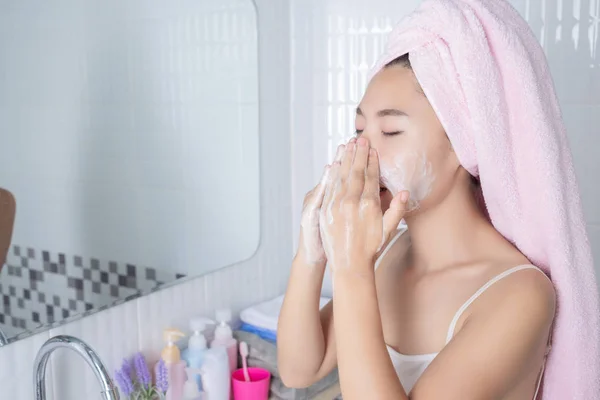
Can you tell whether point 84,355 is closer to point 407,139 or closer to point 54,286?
point 54,286

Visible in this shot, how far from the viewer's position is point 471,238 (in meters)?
1.01

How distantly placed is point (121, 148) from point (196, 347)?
1.53 ft

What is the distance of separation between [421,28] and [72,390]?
0.89 meters

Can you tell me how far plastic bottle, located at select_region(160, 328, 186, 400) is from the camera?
1347 millimetres

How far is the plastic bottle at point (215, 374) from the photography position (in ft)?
4.57

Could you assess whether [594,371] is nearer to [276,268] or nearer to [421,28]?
[421,28]

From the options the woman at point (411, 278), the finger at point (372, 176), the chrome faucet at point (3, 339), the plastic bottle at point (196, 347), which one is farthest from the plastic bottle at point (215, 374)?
the finger at point (372, 176)

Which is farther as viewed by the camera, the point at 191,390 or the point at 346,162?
the point at 191,390

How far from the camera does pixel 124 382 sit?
1.25m

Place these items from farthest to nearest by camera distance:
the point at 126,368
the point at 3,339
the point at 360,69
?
the point at 360,69 → the point at 126,368 → the point at 3,339

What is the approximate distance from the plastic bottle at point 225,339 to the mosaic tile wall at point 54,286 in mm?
229

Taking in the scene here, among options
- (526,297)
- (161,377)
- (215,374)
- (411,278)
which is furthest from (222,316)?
(526,297)

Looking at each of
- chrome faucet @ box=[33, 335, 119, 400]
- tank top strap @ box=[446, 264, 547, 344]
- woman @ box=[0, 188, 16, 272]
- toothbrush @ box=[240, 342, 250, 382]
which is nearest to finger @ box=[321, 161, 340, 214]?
tank top strap @ box=[446, 264, 547, 344]

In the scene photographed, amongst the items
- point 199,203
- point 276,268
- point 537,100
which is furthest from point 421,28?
point 276,268
